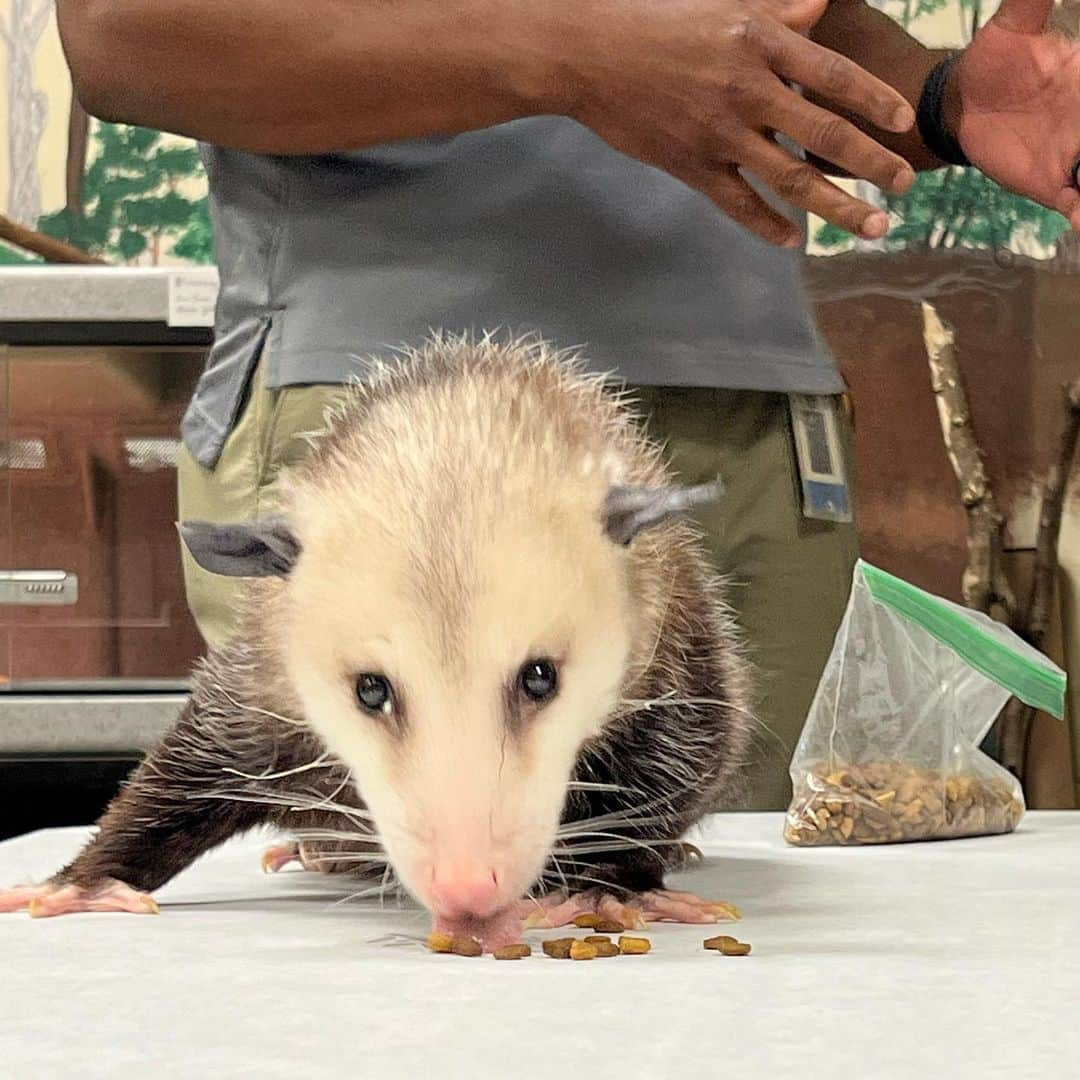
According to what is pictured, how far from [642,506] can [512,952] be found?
0.80 ft

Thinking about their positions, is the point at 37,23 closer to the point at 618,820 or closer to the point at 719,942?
the point at 618,820

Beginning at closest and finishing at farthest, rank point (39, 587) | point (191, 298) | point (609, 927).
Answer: point (609, 927), point (191, 298), point (39, 587)

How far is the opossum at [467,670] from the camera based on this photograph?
0.79 meters

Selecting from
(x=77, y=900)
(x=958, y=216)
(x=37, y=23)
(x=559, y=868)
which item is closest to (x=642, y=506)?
(x=559, y=868)

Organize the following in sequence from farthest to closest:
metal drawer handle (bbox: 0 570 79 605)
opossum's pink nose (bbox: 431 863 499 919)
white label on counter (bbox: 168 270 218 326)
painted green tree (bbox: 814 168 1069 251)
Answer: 1. painted green tree (bbox: 814 168 1069 251)
2. metal drawer handle (bbox: 0 570 79 605)
3. white label on counter (bbox: 168 270 218 326)
4. opossum's pink nose (bbox: 431 863 499 919)

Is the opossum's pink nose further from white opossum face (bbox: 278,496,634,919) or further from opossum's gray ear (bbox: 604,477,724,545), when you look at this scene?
opossum's gray ear (bbox: 604,477,724,545)

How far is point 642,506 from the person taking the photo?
2.84 ft

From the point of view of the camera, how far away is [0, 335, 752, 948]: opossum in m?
0.79

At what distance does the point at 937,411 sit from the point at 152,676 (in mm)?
1199

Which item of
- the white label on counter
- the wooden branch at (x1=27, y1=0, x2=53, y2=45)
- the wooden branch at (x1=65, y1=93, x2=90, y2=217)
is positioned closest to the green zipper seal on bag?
the white label on counter

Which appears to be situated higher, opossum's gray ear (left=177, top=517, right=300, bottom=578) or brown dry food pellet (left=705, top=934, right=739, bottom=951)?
opossum's gray ear (left=177, top=517, right=300, bottom=578)

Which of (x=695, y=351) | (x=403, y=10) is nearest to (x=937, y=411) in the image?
(x=695, y=351)

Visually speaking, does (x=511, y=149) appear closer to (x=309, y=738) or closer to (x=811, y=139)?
(x=811, y=139)

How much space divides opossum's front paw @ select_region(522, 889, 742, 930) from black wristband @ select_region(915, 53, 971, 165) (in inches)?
20.9
